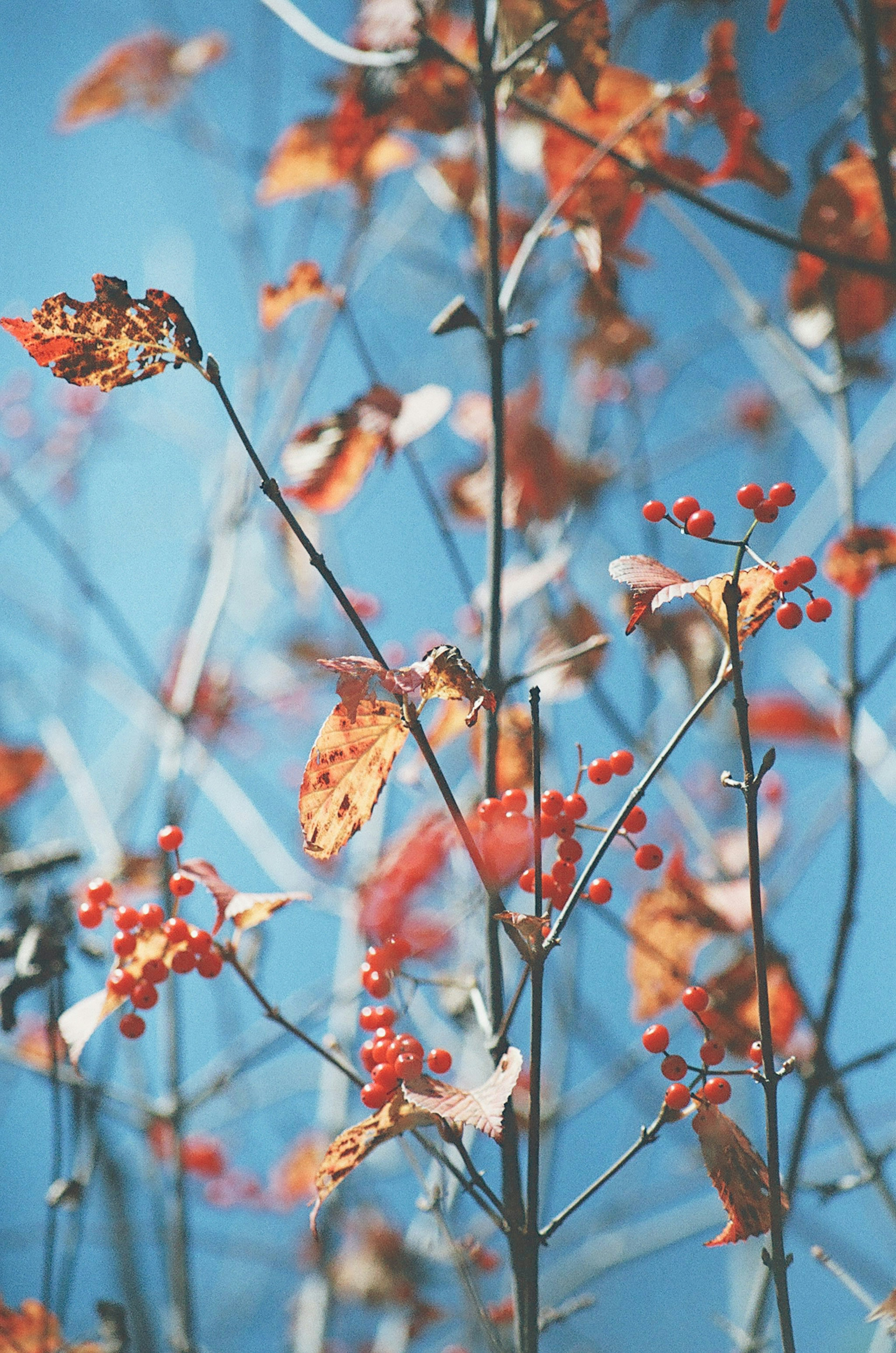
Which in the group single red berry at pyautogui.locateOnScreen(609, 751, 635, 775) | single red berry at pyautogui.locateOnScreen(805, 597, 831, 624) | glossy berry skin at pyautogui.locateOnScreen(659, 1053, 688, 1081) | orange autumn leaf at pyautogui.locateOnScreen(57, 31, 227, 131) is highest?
orange autumn leaf at pyautogui.locateOnScreen(57, 31, 227, 131)

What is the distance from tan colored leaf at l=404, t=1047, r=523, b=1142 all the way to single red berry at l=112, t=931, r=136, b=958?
11.3 inches

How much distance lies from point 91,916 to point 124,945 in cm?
7

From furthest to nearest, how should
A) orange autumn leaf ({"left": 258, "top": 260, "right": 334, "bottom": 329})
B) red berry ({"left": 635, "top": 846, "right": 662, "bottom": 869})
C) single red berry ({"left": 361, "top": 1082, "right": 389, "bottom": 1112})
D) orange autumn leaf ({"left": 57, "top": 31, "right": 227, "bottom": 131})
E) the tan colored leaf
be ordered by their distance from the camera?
orange autumn leaf ({"left": 57, "top": 31, "right": 227, "bottom": 131}), orange autumn leaf ({"left": 258, "top": 260, "right": 334, "bottom": 329}), red berry ({"left": 635, "top": 846, "right": 662, "bottom": 869}), single red berry ({"left": 361, "top": 1082, "right": 389, "bottom": 1112}), the tan colored leaf

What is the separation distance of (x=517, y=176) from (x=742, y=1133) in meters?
2.27

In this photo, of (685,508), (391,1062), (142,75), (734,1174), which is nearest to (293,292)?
(685,508)

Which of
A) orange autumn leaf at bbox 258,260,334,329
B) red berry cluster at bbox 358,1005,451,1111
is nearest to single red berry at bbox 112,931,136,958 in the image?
red berry cluster at bbox 358,1005,451,1111

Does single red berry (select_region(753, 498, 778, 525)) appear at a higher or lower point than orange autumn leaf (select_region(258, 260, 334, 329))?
lower

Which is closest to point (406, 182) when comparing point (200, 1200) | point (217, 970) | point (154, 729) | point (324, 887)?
point (154, 729)

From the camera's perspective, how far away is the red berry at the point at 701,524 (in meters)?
0.66

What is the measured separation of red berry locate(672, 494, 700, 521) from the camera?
27.0 inches

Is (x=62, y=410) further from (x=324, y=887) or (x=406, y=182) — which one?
(x=324, y=887)

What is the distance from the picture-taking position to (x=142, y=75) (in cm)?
220

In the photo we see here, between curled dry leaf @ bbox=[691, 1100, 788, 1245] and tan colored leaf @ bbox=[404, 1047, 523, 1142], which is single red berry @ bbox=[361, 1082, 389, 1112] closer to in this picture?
tan colored leaf @ bbox=[404, 1047, 523, 1142]

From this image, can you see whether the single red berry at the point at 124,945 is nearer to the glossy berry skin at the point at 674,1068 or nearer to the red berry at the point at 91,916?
the red berry at the point at 91,916
